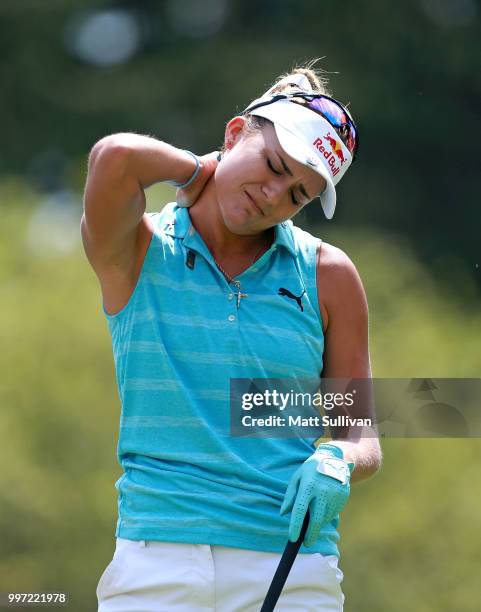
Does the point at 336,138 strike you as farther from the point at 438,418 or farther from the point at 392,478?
the point at 392,478

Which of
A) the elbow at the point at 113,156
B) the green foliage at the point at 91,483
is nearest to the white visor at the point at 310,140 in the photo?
the elbow at the point at 113,156

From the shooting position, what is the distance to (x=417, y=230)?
6152 millimetres

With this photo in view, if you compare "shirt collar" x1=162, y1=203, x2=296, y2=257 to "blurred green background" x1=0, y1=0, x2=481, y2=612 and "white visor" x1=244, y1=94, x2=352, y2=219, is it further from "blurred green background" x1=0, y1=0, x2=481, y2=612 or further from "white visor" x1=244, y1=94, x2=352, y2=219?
"blurred green background" x1=0, y1=0, x2=481, y2=612

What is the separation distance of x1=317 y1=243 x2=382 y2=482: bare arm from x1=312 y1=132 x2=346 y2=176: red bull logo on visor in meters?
0.20

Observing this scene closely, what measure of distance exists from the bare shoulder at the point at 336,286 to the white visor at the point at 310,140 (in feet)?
0.33

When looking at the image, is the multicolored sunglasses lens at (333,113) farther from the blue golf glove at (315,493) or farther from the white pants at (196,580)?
the white pants at (196,580)

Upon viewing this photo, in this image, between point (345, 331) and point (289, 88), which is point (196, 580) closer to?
point (345, 331)

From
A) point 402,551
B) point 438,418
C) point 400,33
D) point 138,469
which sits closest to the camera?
point 138,469

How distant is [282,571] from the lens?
2.05 metres

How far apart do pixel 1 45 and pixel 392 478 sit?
3.76 metres

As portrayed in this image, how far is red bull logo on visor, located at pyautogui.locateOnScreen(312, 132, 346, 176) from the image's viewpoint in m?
2.26

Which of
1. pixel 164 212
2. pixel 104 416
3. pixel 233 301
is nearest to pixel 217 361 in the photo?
pixel 233 301

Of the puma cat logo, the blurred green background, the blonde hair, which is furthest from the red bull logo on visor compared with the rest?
the blurred green background

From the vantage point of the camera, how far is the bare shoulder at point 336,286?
7.55 feet
